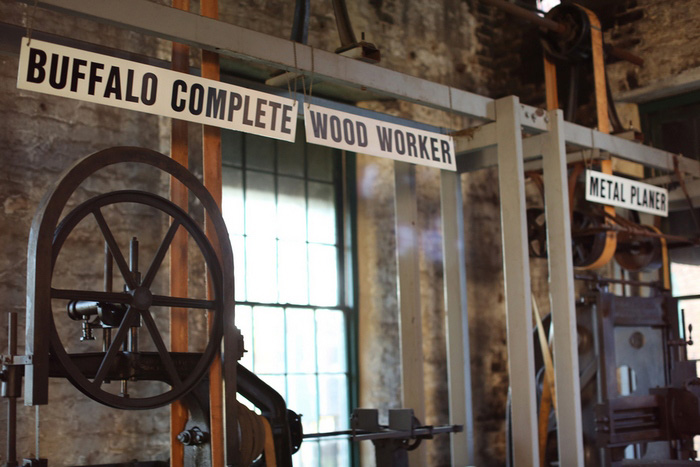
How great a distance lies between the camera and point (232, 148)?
244 inches

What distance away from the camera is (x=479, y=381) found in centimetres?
721

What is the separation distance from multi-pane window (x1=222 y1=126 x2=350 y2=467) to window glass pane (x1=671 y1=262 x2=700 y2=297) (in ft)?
9.18

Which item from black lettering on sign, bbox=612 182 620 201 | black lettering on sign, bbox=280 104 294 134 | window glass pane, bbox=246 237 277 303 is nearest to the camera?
black lettering on sign, bbox=280 104 294 134

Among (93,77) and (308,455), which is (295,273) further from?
(93,77)

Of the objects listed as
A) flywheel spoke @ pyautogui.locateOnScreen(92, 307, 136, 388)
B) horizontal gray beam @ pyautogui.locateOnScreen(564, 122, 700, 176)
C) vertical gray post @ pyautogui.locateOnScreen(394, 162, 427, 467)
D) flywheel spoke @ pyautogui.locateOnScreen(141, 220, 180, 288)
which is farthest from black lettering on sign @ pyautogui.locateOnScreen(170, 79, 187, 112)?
horizontal gray beam @ pyautogui.locateOnScreen(564, 122, 700, 176)

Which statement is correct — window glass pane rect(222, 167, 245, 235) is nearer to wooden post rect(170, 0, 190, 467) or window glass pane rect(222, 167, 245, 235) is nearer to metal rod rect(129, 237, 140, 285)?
wooden post rect(170, 0, 190, 467)

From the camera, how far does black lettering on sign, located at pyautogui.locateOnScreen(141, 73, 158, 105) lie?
11.3ft

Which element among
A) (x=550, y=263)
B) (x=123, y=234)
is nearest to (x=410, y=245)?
(x=550, y=263)

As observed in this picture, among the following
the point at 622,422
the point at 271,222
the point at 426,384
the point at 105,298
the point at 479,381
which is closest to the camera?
the point at 105,298

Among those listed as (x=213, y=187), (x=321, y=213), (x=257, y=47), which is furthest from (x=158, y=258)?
(x=321, y=213)

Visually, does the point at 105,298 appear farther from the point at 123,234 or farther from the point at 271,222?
the point at 271,222

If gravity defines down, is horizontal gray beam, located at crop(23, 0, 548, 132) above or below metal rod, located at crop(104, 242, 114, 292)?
above

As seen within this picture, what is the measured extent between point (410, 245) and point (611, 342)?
62.7 inches

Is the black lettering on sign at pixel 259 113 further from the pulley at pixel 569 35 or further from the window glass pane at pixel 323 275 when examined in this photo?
the pulley at pixel 569 35
